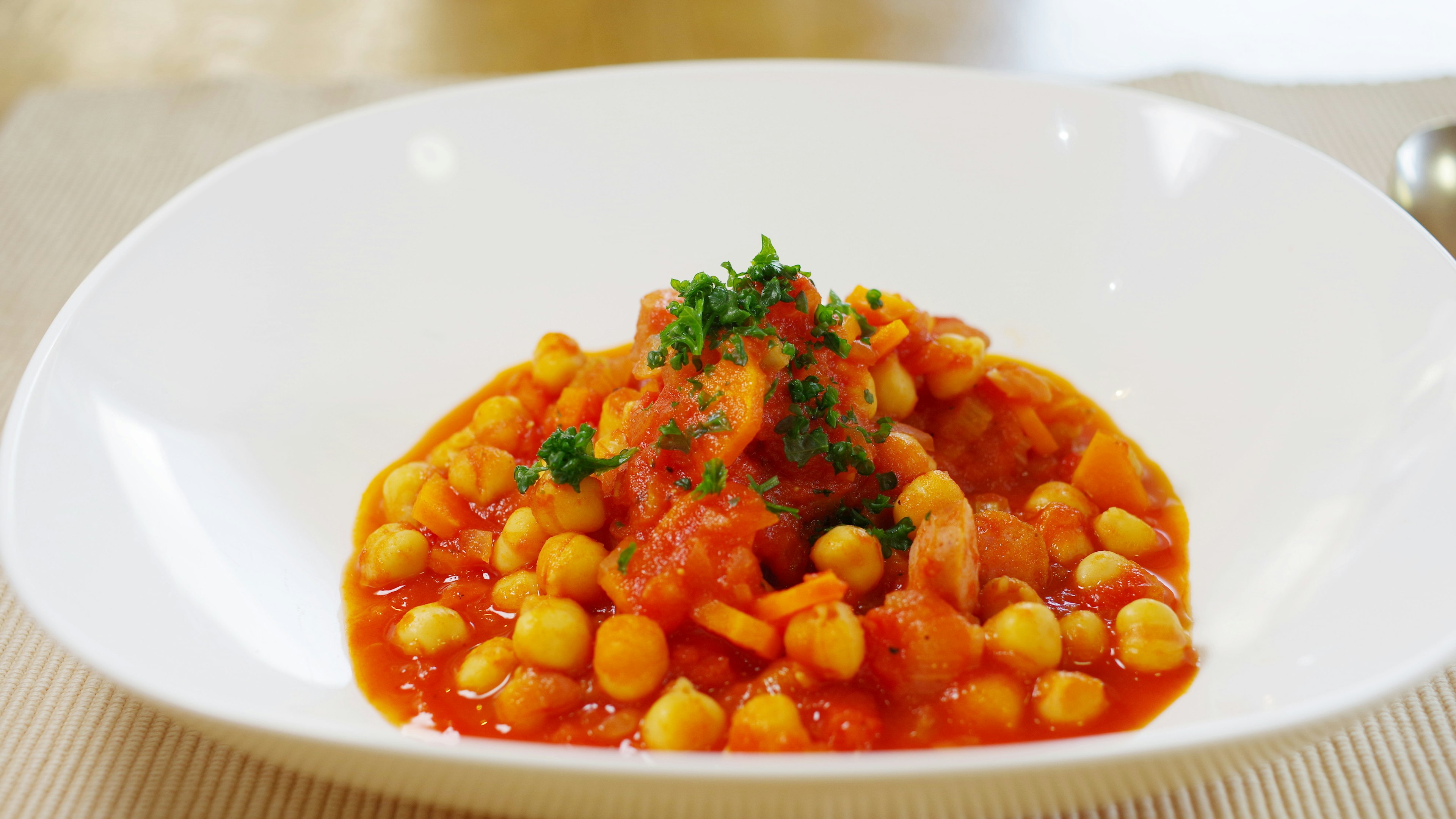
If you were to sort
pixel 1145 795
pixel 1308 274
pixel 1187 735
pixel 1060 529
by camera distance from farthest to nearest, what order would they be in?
1. pixel 1308 274
2. pixel 1060 529
3. pixel 1145 795
4. pixel 1187 735

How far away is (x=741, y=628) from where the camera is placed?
262 centimetres

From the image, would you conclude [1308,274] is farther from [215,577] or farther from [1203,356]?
[215,577]

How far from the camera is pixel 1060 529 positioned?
305 cm

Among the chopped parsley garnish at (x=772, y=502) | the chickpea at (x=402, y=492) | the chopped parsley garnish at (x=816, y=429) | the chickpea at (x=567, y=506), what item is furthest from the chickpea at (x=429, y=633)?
the chopped parsley garnish at (x=816, y=429)

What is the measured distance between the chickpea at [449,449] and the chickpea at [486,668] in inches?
33.6

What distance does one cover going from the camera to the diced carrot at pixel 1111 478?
10.6 ft

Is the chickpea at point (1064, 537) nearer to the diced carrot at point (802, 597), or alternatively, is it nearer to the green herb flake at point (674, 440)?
the diced carrot at point (802, 597)

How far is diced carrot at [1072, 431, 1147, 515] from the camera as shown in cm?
322

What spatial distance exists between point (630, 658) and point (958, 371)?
4.48 ft

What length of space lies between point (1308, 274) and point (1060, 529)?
3.68ft

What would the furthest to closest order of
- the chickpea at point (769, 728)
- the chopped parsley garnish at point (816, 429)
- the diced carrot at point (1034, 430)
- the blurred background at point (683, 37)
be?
1. the blurred background at point (683, 37)
2. the diced carrot at point (1034, 430)
3. the chopped parsley garnish at point (816, 429)
4. the chickpea at point (769, 728)

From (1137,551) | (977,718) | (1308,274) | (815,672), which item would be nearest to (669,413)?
(815,672)

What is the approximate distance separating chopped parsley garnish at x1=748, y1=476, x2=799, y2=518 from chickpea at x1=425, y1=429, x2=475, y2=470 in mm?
1075

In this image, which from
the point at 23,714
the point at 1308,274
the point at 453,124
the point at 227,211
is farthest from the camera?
the point at 453,124
